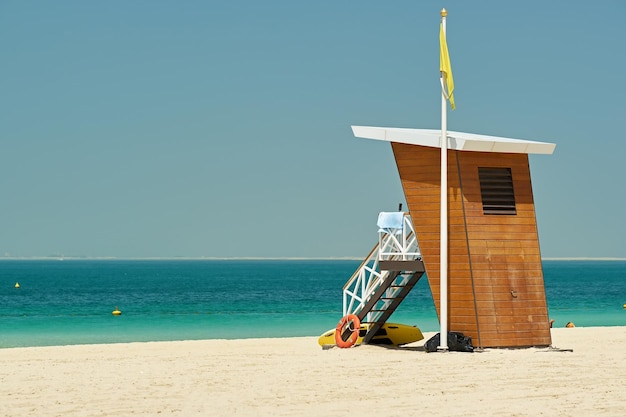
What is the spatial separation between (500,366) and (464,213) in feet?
12.6

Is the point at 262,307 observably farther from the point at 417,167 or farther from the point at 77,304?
the point at 417,167

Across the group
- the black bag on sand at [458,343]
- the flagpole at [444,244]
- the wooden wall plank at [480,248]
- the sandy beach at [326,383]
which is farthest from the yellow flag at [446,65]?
the sandy beach at [326,383]

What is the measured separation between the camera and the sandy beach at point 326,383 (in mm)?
13461

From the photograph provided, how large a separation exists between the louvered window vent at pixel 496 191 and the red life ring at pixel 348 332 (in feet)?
13.5

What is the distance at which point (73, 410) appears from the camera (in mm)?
13383

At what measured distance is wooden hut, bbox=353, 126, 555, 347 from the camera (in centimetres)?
2016

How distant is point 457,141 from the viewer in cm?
1994

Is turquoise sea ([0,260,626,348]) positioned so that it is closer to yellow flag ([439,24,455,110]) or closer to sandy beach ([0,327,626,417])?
sandy beach ([0,327,626,417])

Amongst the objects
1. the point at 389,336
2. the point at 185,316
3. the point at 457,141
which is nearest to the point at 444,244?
the point at 457,141

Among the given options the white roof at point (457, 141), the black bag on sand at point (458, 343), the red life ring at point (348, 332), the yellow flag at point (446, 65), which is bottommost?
the black bag on sand at point (458, 343)

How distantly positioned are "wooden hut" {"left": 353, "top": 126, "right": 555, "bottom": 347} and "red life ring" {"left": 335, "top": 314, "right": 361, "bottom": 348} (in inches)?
94.7

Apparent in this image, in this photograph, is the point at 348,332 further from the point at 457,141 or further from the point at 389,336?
the point at 457,141

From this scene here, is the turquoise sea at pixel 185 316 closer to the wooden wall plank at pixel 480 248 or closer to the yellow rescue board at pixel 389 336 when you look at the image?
the yellow rescue board at pixel 389 336

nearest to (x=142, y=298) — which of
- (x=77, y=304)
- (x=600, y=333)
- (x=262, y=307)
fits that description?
(x=77, y=304)
